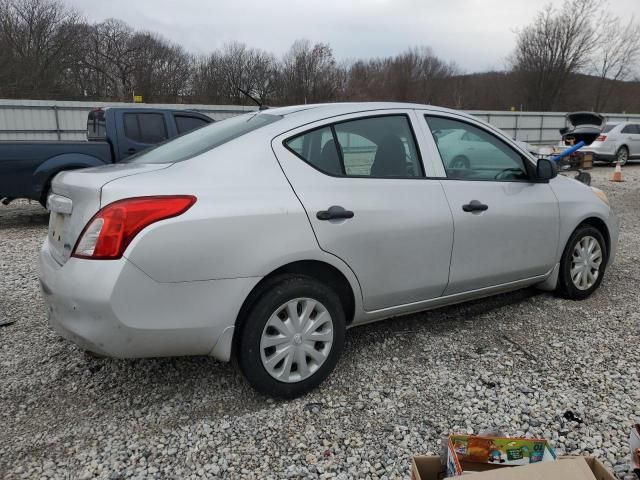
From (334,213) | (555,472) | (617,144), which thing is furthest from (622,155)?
(555,472)

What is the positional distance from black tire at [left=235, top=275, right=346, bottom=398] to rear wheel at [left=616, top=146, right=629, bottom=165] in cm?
1827

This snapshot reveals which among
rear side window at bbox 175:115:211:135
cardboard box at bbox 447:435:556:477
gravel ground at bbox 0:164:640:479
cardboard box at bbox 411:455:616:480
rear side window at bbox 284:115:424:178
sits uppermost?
rear side window at bbox 175:115:211:135

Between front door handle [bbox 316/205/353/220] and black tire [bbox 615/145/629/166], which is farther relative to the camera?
black tire [bbox 615/145/629/166]

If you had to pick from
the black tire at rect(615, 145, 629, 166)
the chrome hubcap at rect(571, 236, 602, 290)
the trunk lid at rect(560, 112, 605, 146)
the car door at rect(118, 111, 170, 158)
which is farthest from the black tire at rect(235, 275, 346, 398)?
the black tire at rect(615, 145, 629, 166)

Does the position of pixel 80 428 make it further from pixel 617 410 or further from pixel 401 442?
pixel 617 410

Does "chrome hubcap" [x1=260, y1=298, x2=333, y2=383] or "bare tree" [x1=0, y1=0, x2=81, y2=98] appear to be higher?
"bare tree" [x1=0, y1=0, x2=81, y2=98]

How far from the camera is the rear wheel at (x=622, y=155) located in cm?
1759

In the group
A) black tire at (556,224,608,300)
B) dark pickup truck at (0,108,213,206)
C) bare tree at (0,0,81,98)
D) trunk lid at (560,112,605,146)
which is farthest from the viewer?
bare tree at (0,0,81,98)

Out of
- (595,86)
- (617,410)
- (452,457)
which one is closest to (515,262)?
(617,410)

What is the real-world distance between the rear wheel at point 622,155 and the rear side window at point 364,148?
17.5m

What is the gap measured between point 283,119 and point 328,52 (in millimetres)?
49423

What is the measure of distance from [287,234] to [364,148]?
857 millimetres

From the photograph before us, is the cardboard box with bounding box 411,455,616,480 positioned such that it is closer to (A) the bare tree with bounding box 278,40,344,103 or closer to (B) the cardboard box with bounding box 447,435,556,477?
(B) the cardboard box with bounding box 447,435,556,477

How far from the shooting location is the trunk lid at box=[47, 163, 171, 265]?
242 centimetres
